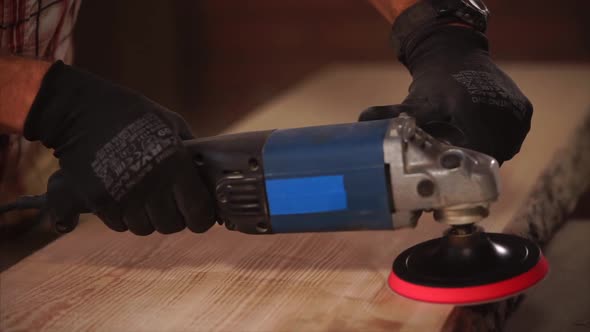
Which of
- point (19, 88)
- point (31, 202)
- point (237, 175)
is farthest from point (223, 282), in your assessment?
point (19, 88)

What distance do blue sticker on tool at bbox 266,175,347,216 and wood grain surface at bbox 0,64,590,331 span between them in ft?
0.56

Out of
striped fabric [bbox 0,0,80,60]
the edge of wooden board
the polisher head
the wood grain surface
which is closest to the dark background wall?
the edge of wooden board

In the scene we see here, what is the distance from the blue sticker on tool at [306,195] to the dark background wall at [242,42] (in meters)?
2.19

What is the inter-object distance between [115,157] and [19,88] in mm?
253

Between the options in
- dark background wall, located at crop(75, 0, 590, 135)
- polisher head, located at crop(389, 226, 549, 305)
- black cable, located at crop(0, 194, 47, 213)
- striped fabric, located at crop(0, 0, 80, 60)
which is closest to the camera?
polisher head, located at crop(389, 226, 549, 305)

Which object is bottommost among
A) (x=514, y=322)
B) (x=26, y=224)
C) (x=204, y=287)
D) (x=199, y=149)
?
(x=26, y=224)

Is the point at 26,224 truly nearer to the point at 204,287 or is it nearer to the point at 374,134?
the point at 204,287

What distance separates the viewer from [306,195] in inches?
55.0

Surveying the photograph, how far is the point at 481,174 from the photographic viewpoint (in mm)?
1294

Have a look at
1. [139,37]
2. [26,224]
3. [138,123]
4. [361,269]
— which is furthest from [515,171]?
[139,37]

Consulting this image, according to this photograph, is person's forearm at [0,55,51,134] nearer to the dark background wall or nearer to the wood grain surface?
the wood grain surface

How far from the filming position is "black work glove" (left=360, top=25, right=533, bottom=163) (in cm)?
153

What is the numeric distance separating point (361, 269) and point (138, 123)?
19.1 inches

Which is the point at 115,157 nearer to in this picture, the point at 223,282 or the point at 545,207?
the point at 223,282
